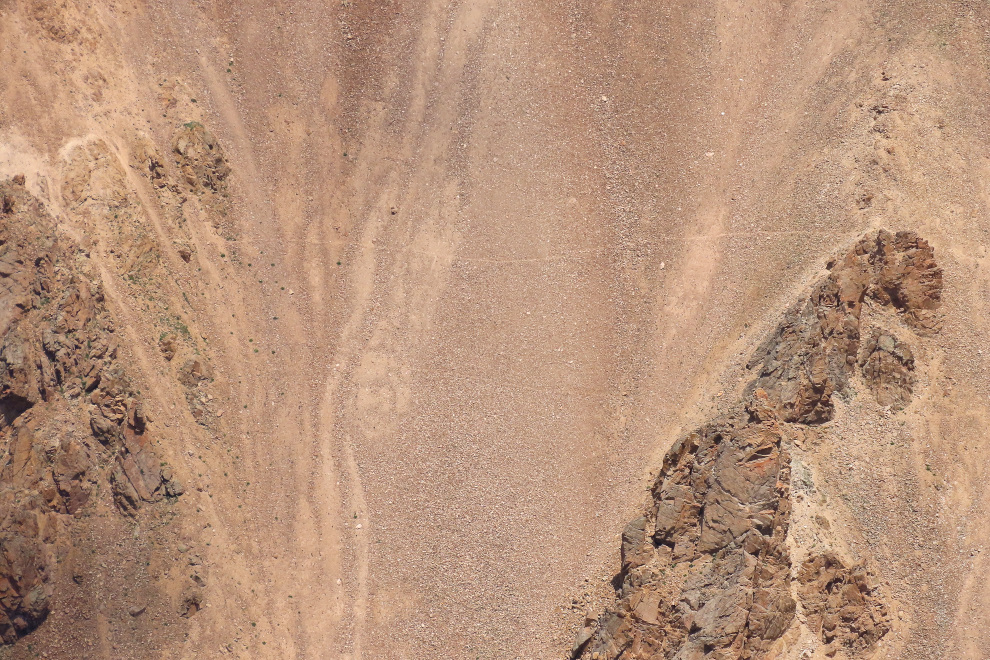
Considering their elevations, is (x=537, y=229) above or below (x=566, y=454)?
above

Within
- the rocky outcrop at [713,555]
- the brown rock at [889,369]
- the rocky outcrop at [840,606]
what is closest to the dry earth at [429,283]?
the brown rock at [889,369]

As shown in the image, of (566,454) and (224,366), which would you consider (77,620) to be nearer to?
(224,366)

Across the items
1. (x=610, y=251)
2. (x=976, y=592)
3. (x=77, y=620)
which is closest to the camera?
(x=976, y=592)

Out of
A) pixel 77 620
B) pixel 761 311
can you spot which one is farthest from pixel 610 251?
pixel 77 620

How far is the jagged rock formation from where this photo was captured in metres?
33.3

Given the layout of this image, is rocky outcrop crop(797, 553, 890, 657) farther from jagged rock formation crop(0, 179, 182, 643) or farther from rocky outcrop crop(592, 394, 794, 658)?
jagged rock formation crop(0, 179, 182, 643)

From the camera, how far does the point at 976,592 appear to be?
98.5 ft

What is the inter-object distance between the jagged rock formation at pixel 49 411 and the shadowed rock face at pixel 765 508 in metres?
19.9

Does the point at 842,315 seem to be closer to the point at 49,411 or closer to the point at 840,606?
the point at 840,606

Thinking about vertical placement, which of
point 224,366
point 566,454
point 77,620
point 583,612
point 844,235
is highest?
point 844,235

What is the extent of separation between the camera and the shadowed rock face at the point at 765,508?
2973cm

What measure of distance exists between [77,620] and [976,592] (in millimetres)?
33750

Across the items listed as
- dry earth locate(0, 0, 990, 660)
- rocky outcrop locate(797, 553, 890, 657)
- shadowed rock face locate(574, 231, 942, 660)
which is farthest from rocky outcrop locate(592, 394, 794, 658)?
dry earth locate(0, 0, 990, 660)

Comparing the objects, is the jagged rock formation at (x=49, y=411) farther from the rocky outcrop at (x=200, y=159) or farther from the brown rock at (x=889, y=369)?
the brown rock at (x=889, y=369)
